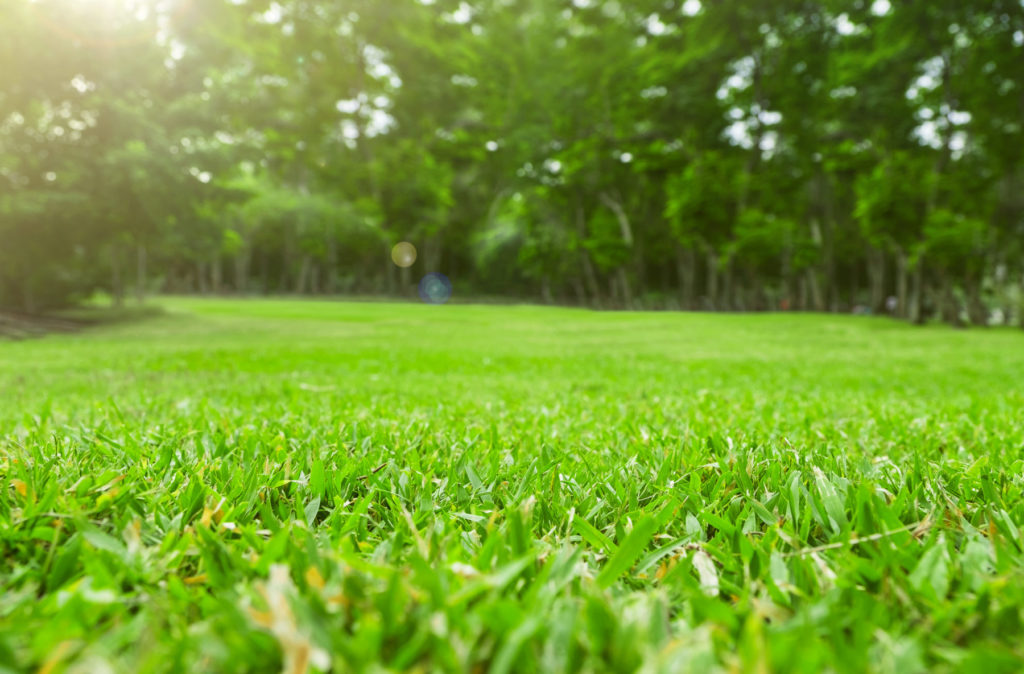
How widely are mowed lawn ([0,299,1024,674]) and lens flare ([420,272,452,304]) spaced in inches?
1696

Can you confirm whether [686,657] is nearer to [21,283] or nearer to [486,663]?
[486,663]

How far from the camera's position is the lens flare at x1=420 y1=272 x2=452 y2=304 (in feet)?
151

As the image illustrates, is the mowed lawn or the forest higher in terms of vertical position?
the forest

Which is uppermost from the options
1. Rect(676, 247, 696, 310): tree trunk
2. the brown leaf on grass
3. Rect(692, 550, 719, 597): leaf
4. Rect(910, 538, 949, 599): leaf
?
Rect(676, 247, 696, 310): tree trunk

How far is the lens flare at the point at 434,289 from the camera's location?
4612 cm

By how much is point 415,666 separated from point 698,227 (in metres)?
26.7

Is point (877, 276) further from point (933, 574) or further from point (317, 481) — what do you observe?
point (317, 481)

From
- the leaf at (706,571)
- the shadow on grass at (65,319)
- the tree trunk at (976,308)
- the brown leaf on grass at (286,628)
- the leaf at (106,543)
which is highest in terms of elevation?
the tree trunk at (976,308)

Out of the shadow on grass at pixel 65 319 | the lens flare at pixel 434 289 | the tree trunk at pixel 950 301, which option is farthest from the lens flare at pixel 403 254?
the tree trunk at pixel 950 301

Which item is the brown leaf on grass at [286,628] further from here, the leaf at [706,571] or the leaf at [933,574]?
the leaf at [933,574]

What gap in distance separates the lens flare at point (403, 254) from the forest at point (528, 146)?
132 cm

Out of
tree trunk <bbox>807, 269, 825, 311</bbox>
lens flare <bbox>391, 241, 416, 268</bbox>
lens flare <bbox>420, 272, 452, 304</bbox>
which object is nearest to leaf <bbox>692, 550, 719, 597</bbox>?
tree trunk <bbox>807, 269, 825, 311</bbox>

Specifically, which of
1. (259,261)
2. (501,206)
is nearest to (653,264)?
(501,206)

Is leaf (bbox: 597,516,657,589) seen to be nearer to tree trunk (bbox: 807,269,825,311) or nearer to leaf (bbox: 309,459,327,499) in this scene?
leaf (bbox: 309,459,327,499)
